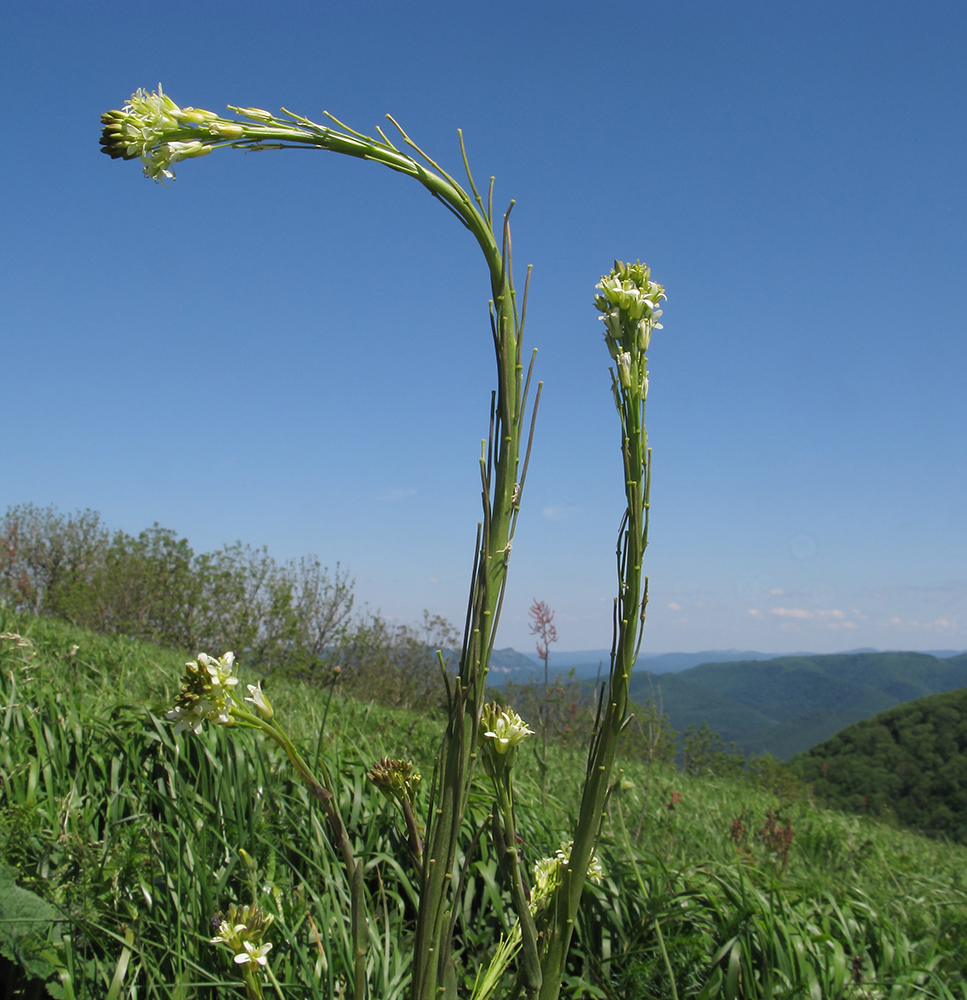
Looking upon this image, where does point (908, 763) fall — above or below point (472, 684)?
below

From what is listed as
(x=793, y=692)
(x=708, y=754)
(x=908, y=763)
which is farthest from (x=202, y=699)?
(x=793, y=692)

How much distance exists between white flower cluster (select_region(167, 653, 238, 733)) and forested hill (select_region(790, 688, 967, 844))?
26732 mm

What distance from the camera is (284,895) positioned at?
212 centimetres

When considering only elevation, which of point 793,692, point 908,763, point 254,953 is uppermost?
point 254,953

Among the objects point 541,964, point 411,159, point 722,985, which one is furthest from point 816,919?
point 411,159

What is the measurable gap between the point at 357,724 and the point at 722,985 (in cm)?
321

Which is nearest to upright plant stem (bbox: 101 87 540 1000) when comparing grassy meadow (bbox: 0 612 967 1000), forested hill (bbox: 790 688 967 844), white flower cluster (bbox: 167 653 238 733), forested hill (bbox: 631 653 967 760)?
white flower cluster (bbox: 167 653 238 733)

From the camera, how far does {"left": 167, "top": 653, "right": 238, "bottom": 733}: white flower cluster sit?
0.91m

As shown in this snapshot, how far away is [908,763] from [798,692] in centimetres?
17772

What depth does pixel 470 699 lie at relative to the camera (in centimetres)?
99

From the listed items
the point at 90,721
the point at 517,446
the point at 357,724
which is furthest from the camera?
the point at 357,724

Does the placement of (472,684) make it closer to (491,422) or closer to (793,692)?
(491,422)

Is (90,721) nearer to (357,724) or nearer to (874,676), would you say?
(357,724)

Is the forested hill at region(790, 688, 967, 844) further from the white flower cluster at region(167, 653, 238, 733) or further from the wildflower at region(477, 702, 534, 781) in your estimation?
the white flower cluster at region(167, 653, 238, 733)
